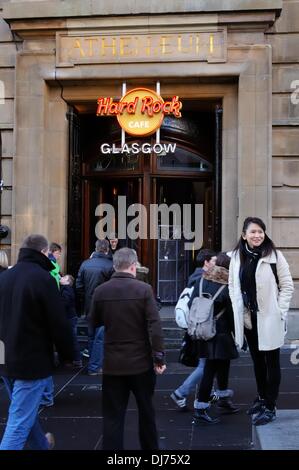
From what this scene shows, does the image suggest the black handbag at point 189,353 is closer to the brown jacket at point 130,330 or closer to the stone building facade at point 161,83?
the brown jacket at point 130,330

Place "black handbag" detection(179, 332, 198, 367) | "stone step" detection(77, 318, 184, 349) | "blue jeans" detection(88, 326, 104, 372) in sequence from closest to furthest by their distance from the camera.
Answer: "black handbag" detection(179, 332, 198, 367) → "blue jeans" detection(88, 326, 104, 372) → "stone step" detection(77, 318, 184, 349)

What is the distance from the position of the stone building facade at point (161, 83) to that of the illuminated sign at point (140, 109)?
235 millimetres

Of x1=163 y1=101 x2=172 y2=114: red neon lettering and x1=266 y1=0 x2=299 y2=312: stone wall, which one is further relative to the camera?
x1=163 y1=101 x2=172 y2=114: red neon lettering

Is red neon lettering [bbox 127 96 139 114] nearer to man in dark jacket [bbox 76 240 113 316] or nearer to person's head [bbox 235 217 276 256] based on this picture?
man in dark jacket [bbox 76 240 113 316]

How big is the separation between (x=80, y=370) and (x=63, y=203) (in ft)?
12.5

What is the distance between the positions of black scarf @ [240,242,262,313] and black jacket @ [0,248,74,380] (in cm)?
205

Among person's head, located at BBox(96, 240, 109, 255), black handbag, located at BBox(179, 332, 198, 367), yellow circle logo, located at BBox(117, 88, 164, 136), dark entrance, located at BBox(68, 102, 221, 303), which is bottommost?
black handbag, located at BBox(179, 332, 198, 367)

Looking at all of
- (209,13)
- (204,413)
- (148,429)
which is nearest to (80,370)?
(204,413)

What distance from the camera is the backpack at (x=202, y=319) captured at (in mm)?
5922

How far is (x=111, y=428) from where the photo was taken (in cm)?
458

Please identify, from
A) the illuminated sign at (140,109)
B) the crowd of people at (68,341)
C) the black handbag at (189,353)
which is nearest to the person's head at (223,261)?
the black handbag at (189,353)

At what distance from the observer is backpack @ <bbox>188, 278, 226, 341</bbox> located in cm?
592

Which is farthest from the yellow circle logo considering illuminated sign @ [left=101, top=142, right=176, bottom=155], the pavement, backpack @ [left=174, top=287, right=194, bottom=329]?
backpack @ [left=174, top=287, right=194, bottom=329]

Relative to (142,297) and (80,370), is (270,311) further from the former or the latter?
(80,370)
